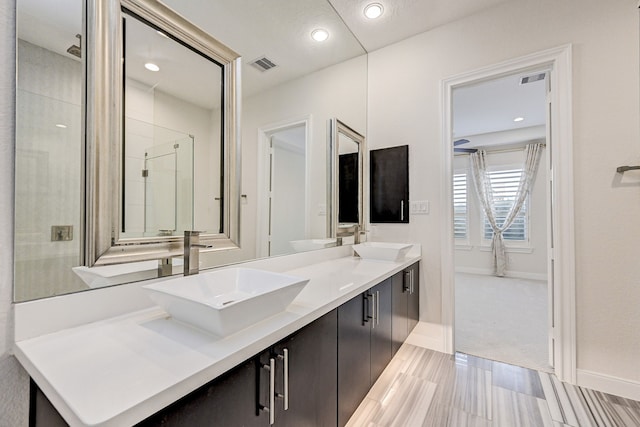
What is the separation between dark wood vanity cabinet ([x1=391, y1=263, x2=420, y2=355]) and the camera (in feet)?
6.32

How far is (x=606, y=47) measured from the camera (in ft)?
5.76

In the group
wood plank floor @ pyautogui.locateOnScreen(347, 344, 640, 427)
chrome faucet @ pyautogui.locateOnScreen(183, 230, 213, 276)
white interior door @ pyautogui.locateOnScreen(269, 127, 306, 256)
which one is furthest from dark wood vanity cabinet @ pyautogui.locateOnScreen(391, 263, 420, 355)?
chrome faucet @ pyautogui.locateOnScreen(183, 230, 213, 276)

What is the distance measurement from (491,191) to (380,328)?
15.8ft

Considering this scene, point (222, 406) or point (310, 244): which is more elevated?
point (310, 244)

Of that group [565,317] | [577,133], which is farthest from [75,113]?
[565,317]

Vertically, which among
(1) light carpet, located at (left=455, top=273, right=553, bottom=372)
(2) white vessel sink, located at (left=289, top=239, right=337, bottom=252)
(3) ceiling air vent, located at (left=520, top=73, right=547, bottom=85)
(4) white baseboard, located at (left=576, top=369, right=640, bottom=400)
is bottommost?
(1) light carpet, located at (left=455, top=273, right=553, bottom=372)

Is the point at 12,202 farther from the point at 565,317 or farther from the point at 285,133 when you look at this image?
the point at 565,317

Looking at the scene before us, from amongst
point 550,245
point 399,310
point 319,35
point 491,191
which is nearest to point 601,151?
point 550,245

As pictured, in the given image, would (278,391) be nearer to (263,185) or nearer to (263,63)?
(263,185)

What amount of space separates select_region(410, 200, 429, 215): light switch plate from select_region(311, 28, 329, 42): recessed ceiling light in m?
1.64

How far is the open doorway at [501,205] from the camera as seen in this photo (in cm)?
334

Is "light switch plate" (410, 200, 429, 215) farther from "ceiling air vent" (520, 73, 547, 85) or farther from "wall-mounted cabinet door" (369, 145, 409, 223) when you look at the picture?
"ceiling air vent" (520, 73, 547, 85)

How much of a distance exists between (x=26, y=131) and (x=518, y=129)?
616cm

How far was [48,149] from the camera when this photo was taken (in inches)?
32.8
